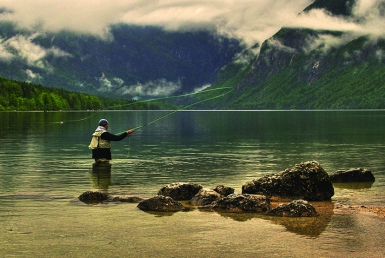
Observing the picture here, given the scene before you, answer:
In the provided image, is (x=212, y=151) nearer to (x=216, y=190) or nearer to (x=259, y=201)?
(x=216, y=190)

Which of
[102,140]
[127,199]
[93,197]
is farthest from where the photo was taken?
[102,140]

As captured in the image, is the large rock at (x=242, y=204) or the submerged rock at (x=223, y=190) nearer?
the large rock at (x=242, y=204)

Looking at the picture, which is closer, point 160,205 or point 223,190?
point 160,205

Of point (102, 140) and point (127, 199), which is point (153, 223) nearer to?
point (127, 199)

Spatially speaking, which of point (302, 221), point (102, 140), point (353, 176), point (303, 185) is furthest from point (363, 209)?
point (102, 140)

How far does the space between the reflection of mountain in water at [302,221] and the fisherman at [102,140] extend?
14.9 meters

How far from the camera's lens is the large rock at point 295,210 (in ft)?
72.2

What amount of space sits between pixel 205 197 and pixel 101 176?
37.5 ft

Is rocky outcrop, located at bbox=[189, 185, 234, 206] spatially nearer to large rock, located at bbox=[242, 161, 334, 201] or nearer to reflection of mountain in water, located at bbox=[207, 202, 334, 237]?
reflection of mountain in water, located at bbox=[207, 202, 334, 237]

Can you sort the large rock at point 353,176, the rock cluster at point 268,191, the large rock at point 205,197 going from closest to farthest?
the large rock at point 205,197, the rock cluster at point 268,191, the large rock at point 353,176

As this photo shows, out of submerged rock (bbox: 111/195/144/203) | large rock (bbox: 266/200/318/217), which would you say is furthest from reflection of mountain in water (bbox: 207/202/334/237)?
submerged rock (bbox: 111/195/144/203)

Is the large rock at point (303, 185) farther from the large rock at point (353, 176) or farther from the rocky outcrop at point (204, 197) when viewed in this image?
the large rock at point (353, 176)

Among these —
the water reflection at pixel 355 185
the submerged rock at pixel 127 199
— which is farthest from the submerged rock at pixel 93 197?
the water reflection at pixel 355 185

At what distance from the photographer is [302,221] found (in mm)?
21203
